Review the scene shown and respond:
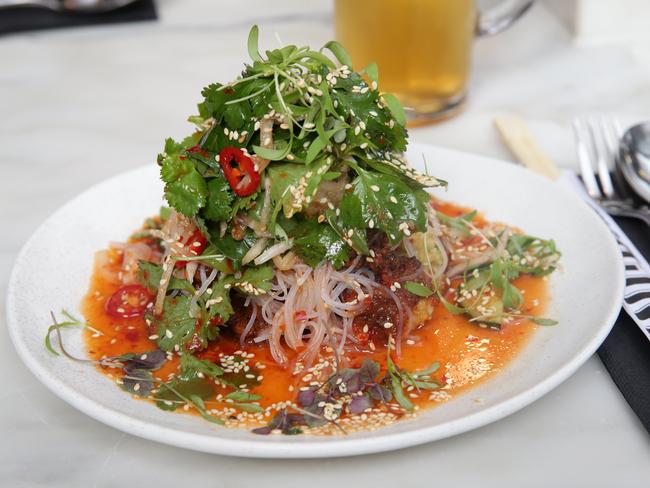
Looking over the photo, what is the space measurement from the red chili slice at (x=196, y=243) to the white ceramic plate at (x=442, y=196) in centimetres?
41

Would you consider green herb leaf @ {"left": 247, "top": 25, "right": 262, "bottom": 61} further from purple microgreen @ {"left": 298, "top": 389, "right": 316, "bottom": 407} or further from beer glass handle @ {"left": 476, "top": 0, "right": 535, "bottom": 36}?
beer glass handle @ {"left": 476, "top": 0, "right": 535, "bottom": 36}

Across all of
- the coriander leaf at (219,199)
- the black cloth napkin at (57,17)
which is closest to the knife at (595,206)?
the coriander leaf at (219,199)

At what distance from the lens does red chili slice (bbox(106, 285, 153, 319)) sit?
8.18ft

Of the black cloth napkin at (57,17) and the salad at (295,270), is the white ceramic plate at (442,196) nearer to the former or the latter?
the salad at (295,270)

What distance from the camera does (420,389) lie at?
2088mm

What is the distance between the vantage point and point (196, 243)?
7.80 ft

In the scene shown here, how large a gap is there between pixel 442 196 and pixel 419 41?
2.68 ft

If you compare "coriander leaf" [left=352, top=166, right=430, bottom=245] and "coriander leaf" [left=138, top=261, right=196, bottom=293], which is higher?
"coriander leaf" [left=352, top=166, right=430, bottom=245]

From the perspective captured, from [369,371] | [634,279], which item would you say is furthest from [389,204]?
[634,279]

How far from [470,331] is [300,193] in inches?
24.5

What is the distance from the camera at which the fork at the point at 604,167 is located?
2.89 meters

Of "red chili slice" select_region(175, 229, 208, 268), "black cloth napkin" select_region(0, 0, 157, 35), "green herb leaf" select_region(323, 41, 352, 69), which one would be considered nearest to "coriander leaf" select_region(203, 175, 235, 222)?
"red chili slice" select_region(175, 229, 208, 268)

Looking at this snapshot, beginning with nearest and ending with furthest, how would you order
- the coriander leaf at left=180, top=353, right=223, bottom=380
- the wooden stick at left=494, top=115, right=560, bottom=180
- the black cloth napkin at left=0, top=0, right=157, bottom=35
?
1. the coriander leaf at left=180, top=353, right=223, bottom=380
2. the wooden stick at left=494, top=115, right=560, bottom=180
3. the black cloth napkin at left=0, top=0, right=157, bottom=35

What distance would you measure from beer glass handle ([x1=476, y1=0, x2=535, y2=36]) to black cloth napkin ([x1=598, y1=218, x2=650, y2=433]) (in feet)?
6.05
